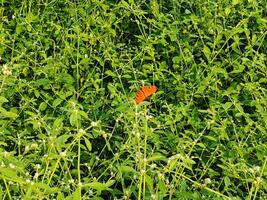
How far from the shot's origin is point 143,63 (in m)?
3.83

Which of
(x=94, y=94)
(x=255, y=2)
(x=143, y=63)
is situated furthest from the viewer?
(x=255, y=2)

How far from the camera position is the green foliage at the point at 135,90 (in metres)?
2.80

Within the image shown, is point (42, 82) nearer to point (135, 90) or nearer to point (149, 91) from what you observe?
point (135, 90)

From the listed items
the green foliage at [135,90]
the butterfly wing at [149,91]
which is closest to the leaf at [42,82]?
the green foliage at [135,90]

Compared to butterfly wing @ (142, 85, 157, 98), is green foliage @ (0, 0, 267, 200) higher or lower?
lower

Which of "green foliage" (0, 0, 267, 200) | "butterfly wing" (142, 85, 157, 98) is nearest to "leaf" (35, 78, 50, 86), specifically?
"green foliage" (0, 0, 267, 200)

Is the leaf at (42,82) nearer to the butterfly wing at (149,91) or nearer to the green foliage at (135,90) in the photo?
the green foliage at (135,90)

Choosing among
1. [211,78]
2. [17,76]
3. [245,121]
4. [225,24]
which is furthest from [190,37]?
[17,76]

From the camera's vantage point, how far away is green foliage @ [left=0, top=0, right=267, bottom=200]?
2803mm

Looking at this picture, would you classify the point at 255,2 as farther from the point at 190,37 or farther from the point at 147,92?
the point at 147,92

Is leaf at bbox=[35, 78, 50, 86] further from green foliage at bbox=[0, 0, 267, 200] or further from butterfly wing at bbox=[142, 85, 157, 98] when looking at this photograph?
butterfly wing at bbox=[142, 85, 157, 98]

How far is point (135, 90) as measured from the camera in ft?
11.5

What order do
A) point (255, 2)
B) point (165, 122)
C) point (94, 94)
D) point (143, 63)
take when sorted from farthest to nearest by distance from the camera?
point (255, 2) → point (143, 63) → point (94, 94) → point (165, 122)

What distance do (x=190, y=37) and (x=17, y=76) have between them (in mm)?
1162
